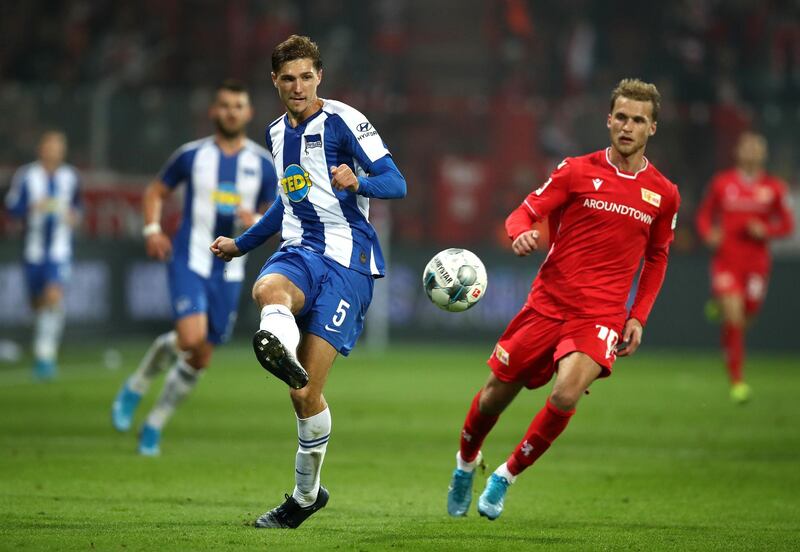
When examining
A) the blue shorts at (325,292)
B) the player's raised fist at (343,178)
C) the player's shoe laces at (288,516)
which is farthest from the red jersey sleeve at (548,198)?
the player's shoe laces at (288,516)

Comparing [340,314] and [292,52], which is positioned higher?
[292,52]

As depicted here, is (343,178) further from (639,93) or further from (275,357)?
(639,93)

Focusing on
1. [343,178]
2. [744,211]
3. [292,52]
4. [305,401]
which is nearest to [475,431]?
[305,401]

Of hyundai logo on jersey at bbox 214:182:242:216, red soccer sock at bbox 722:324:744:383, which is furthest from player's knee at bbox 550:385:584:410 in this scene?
red soccer sock at bbox 722:324:744:383

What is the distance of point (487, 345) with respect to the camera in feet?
66.1

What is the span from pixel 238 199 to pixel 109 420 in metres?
2.62

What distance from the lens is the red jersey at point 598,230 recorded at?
6805 mm

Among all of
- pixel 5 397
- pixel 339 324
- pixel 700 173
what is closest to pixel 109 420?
pixel 5 397

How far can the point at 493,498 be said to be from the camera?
21.7 ft

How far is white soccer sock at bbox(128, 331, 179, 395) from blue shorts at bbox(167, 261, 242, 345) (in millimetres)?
369

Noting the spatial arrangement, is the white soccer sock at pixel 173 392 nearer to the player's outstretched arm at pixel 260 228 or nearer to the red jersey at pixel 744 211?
the player's outstretched arm at pixel 260 228

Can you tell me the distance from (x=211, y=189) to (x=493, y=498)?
4234 mm

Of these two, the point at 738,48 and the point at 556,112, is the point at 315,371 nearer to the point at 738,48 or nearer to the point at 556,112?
the point at 556,112

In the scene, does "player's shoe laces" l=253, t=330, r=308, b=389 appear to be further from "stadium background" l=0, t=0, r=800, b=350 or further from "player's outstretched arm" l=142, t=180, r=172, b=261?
"stadium background" l=0, t=0, r=800, b=350
